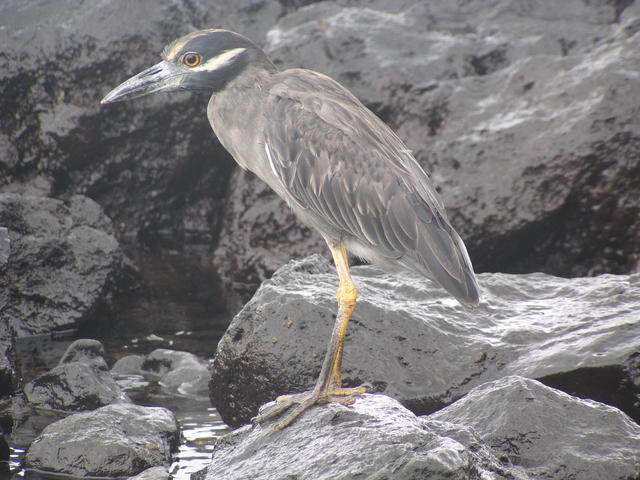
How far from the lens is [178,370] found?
6621 mm

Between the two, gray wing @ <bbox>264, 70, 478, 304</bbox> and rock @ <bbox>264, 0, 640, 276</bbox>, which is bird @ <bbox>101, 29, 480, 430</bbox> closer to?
gray wing @ <bbox>264, 70, 478, 304</bbox>

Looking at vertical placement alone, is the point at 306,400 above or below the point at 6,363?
below

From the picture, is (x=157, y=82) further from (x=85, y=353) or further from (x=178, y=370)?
(x=178, y=370)

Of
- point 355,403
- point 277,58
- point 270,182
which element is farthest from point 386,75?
point 355,403

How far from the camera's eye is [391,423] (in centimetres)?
367

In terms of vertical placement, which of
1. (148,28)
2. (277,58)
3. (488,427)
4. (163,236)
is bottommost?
(488,427)

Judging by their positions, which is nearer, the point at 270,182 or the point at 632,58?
the point at 270,182

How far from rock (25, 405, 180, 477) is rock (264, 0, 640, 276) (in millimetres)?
3864

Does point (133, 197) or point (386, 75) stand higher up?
point (386, 75)

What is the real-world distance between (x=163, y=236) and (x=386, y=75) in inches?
133

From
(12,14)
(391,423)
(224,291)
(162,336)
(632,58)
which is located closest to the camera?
(391,423)

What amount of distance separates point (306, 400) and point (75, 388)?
216cm

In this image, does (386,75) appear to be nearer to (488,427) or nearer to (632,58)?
(632,58)

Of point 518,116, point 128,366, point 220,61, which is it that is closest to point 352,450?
point 220,61
